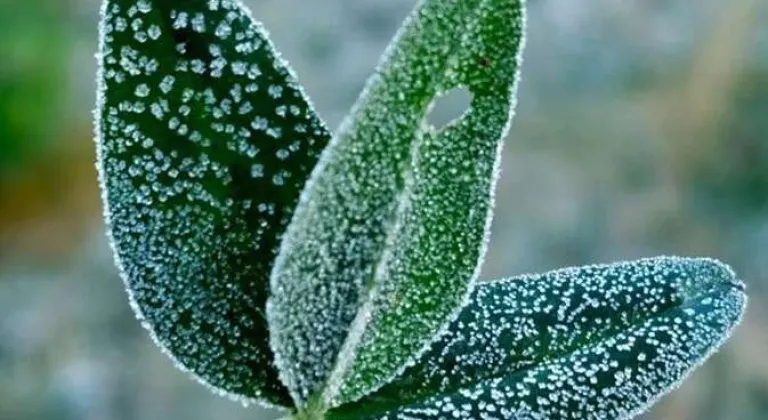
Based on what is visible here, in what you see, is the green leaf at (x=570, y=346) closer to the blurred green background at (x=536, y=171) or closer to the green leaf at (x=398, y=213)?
the green leaf at (x=398, y=213)

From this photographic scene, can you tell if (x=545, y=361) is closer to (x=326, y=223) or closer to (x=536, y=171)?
(x=326, y=223)

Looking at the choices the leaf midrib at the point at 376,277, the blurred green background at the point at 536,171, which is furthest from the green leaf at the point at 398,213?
the blurred green background at the point at 536,171

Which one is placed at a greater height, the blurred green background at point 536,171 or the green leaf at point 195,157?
the blurred green background at point 536,171

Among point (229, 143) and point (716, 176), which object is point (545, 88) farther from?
point (229, 143)

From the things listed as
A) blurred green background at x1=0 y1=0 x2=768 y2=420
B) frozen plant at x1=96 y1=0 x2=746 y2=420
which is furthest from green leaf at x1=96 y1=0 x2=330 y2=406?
blurred green background at x1=0 y1=0 x2=768 y2=420

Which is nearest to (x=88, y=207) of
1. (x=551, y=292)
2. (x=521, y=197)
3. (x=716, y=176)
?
(x=521, y=197)

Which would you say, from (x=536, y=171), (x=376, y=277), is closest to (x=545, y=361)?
(x=376, y=277)
